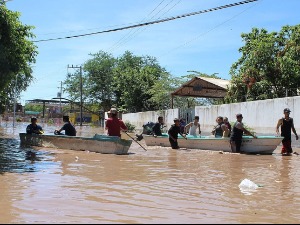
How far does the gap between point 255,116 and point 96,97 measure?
4418cm

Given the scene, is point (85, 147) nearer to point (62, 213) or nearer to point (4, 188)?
point (4, 188)

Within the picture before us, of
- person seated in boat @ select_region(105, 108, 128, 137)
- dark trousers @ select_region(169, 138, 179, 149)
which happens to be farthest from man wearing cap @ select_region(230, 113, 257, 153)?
person seated in boat @ select_region(105, 108, 128, 137)

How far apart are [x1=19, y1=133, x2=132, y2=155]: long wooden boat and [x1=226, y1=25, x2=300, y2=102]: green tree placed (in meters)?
10.1

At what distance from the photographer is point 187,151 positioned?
15.1 m

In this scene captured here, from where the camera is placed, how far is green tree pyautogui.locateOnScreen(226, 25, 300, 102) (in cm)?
1980

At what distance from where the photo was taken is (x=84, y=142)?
14.3 m

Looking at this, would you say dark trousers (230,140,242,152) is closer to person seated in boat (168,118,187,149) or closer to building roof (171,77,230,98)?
person seated in boat (168,118,187,149)

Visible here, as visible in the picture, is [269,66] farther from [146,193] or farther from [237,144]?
[146,193]

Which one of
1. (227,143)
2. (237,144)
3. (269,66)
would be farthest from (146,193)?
(269,66)

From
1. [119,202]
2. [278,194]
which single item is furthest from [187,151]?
[119,202]

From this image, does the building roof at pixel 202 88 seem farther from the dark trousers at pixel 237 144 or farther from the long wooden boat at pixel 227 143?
the dark trousers at pixel 237 144

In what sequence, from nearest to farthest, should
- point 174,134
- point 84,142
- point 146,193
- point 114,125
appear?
point 146,193, point 114,125, point 84,142, point 174,134

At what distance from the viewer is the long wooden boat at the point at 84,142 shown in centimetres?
1341

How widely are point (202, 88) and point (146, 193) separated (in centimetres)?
2094
